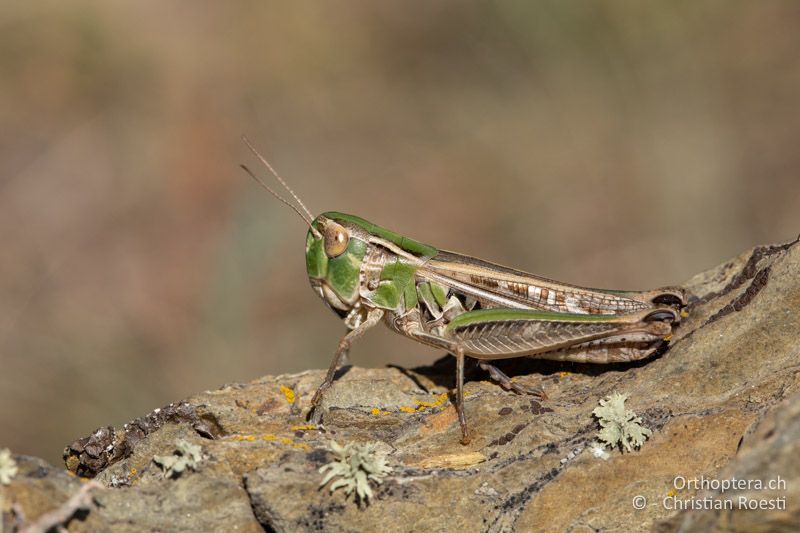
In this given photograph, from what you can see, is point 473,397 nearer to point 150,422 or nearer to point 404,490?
point 404,490

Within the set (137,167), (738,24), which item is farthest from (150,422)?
(738,24)

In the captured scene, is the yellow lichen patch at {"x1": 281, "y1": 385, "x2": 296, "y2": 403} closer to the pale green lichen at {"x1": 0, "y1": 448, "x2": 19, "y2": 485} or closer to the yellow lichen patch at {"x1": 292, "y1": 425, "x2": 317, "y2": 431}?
the yellow lichen patch at {"x1": 292, "y1": 425, "x2": 317, "y2": 431}

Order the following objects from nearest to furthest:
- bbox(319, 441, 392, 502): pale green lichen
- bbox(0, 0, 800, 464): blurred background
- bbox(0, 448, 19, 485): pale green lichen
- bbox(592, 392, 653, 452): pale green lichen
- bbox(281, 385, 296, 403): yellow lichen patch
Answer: bbox(0, 448, 19, 485): pale green lichen, bbox(319, 441, 392, 502): pale green lichen, bbox(592, 392, 653, 452): pale green lichen, bbox(281, 385, 296, 403): yellow lichen patch, bbox(0, 0, 800, 464): blurred background

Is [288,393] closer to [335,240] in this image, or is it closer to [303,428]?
[303,428]

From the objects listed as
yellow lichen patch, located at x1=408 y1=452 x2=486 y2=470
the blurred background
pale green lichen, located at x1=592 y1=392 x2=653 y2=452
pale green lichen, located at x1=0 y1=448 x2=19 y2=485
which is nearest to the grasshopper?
yellow lichen patch, located at x1=408 y1=452 x2=486 y2=470

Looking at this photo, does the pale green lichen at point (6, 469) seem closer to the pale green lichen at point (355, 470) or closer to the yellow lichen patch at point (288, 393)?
the pale green lichen at point (355, 470)

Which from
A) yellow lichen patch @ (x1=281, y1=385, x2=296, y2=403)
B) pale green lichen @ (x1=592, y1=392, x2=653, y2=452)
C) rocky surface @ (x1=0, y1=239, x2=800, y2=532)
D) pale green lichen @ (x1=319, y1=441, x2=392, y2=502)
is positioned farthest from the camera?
yellow lichen patch @ (x1=281, y1=385, x2=296, y2=403)

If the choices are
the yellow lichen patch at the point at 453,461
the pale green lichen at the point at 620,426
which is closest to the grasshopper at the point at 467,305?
the yellow lichen patch at the point at 453,461
